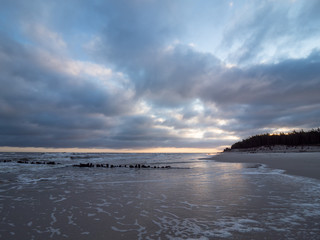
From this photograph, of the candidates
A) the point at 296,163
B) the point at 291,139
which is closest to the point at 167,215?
the point at 296,163

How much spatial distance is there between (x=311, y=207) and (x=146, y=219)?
209 inches

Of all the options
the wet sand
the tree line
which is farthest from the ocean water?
the tree line

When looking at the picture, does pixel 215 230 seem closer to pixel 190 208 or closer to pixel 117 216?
pixel 190 208

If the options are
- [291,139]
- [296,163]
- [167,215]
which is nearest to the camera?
[167,215]

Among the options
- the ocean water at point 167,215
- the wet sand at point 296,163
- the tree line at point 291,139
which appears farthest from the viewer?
the tree line at point 291,139

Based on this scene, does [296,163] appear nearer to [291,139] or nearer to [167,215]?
[167,215]

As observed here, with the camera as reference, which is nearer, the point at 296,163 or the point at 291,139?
the point at 296,163

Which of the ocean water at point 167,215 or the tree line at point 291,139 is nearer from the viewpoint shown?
the ocean water at point 167,215

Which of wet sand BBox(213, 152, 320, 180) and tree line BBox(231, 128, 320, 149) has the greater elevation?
tree line BBox(231, 128, 320, 149)

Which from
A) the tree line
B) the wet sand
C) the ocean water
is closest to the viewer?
the ocean water

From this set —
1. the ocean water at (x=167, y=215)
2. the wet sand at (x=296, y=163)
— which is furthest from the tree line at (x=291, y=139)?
the ocean water at (x=167, y=215)

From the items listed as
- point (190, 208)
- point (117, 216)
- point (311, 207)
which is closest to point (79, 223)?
point (117, 216)

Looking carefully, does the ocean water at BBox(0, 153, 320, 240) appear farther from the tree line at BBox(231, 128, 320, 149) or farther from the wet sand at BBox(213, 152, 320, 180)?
the tree line at BBox(231, 128, 320, 149)

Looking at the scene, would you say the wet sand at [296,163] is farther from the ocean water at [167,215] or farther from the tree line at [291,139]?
the tree line at [291,139]
